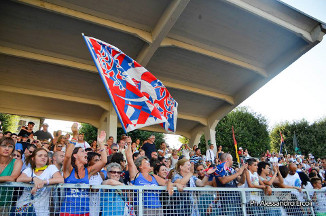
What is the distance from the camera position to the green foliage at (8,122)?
26438mm

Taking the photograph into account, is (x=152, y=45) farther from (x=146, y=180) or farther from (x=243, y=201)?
(x=243, y=201)

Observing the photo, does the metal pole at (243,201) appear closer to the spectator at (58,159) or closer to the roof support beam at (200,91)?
the spectator at (58,159)

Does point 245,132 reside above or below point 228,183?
above

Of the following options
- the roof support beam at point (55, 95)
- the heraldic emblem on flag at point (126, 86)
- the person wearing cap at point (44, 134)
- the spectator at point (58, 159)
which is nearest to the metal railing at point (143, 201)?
the heraldic emblem on flag at point (126, 86)

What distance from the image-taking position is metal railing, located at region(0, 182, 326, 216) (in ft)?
8.98

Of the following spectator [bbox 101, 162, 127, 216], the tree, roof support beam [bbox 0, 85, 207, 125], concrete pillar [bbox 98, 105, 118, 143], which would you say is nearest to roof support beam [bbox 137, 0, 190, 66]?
concrete pillar [bbox 98, 105, 118, 143]

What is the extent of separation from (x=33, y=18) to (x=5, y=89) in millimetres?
4901

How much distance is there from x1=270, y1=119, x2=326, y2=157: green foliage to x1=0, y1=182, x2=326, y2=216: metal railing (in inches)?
1110

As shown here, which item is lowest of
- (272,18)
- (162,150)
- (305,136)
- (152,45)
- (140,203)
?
(140,203)

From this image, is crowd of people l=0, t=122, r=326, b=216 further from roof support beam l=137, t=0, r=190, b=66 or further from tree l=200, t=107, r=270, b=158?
tree l=200, t=107, r=270, b=158

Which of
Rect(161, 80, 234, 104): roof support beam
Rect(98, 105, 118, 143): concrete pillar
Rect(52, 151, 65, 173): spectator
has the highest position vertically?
Rect(161, 80, 234, 104): roof support beam

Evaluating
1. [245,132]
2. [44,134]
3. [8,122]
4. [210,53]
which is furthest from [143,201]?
[8,122]

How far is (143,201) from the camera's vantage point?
3150mm

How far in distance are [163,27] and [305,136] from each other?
89.3 feet
